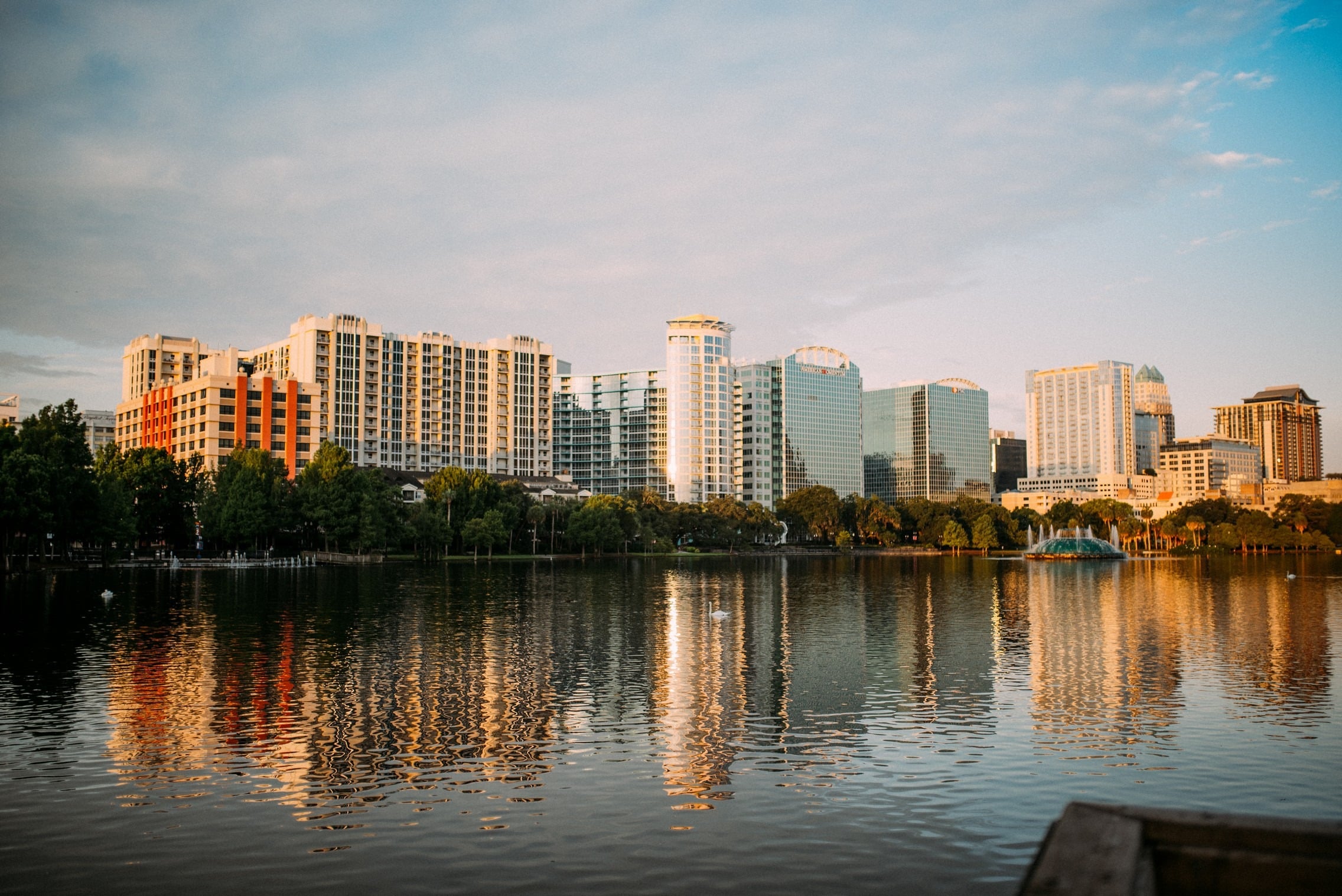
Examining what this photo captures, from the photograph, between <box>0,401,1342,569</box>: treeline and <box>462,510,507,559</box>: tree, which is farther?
<box>462,510,507,559</box>: tree

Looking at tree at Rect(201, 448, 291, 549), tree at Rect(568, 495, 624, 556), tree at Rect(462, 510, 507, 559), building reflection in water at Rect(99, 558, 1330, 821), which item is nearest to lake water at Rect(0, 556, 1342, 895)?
building reflection in water at Rect(99, 558, 1330, 821)

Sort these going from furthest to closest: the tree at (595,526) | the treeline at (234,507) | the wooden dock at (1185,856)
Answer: the tree at (595,526) < the treeline at (234,507) < the wooden dock at (1185,856)

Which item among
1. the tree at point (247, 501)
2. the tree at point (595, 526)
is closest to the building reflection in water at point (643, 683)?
the tree at point (247, 501)

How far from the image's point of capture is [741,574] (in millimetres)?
136375

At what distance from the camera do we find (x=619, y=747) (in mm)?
27109

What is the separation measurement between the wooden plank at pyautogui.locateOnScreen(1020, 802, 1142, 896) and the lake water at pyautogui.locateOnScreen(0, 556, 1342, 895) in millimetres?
10848

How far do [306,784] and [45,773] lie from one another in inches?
255

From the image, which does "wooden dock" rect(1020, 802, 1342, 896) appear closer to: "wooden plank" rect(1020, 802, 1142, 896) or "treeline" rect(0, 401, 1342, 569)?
"wooden plank" rect(1020, 802, 1142, 896)

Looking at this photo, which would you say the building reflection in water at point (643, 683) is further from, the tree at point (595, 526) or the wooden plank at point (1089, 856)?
the tree at point (595, 526)

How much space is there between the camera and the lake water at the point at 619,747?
18203mm

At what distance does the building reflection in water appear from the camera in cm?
2541

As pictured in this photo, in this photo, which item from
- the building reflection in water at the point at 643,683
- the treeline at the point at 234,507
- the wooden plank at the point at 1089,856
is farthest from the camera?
the treeline at the point at 234,507

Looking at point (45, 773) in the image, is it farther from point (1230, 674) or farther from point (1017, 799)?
point (1230, 674)

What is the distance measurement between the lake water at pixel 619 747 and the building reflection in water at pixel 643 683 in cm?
21
